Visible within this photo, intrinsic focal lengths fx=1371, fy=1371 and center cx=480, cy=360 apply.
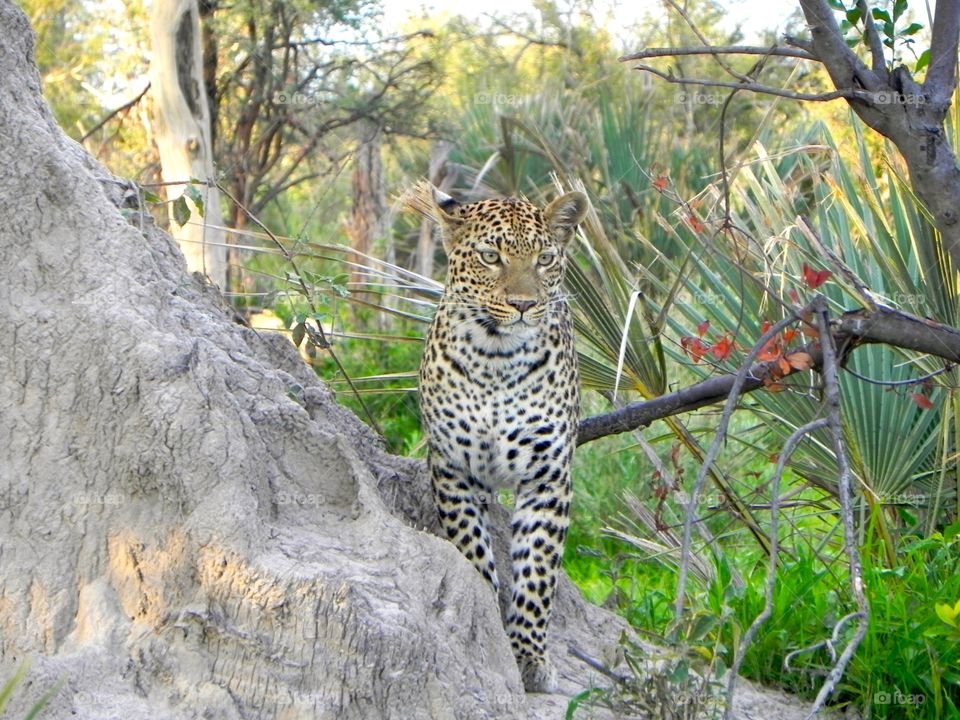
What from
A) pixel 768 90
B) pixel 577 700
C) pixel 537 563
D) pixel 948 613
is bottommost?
pixel 577 700

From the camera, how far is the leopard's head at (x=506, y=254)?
6012 millimetres

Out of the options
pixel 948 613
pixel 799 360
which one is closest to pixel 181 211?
pixel 799 360

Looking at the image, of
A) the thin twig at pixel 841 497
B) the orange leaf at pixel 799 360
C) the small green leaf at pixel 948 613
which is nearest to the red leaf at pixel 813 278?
the thin twig at pixel 841 497

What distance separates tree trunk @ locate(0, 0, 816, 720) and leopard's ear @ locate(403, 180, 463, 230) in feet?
5.84

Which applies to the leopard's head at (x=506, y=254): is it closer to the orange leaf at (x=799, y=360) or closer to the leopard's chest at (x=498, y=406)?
the leopard's chest at (x=498, y=406)

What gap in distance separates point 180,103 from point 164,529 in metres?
10.6

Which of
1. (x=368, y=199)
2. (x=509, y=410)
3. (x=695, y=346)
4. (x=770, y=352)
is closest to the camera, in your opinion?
(x=770, y=352)

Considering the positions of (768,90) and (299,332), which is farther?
(299,332)

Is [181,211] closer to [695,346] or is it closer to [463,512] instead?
[463,512]

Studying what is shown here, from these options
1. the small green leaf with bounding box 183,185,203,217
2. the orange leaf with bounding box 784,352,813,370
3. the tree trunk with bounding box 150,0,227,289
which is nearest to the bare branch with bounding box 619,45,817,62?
the orange leaf with bounding box 784,352,813,370

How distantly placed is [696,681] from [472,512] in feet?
4.45

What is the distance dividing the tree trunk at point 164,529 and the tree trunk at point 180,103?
9.30m

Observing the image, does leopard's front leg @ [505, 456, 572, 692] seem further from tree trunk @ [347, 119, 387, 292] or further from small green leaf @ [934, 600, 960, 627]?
tree trunk @ [347, 119, 387, 292]

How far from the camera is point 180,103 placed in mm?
14211
